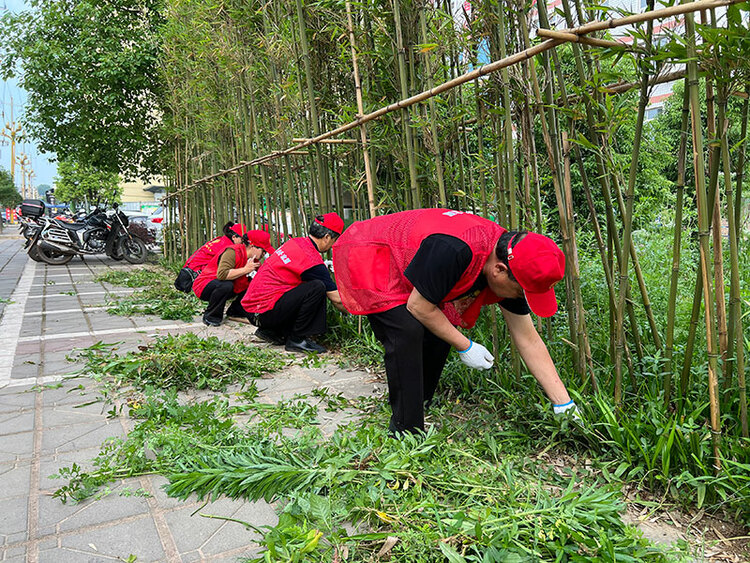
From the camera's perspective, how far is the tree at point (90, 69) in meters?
11.2

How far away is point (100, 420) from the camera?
3.01 meters

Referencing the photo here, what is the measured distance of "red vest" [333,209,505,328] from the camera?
225 centimetres

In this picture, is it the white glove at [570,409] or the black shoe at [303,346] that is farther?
the black shoe at [303,346]

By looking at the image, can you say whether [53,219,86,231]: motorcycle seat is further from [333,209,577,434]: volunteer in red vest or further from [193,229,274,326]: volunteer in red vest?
[333,209,577,434]: volunteer in red vest

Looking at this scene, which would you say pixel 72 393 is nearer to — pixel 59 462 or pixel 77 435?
pixel 77 435

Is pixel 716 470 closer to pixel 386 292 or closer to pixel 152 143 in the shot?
pixel 386 292

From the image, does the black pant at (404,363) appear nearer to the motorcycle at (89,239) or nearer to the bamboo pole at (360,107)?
the bamboo pole at (360,107)

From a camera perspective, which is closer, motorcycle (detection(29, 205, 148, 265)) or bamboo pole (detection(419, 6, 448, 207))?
bamboo pole (detection(419, 6, 448, 207))

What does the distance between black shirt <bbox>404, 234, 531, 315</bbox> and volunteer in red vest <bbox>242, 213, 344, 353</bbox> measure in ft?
7.22

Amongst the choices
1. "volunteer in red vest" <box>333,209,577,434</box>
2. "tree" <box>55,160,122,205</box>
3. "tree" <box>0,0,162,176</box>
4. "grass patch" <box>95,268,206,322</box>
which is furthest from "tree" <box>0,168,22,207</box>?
"volunteer in red vest" <box>333,209,577,434</box>

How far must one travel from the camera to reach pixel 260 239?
534 centimetres

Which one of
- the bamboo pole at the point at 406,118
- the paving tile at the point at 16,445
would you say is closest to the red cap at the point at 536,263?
the bamboo pole at the point at 406,118

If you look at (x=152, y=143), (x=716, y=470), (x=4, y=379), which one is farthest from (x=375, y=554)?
(x=152, y=143)

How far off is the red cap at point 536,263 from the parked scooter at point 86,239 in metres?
11.7
